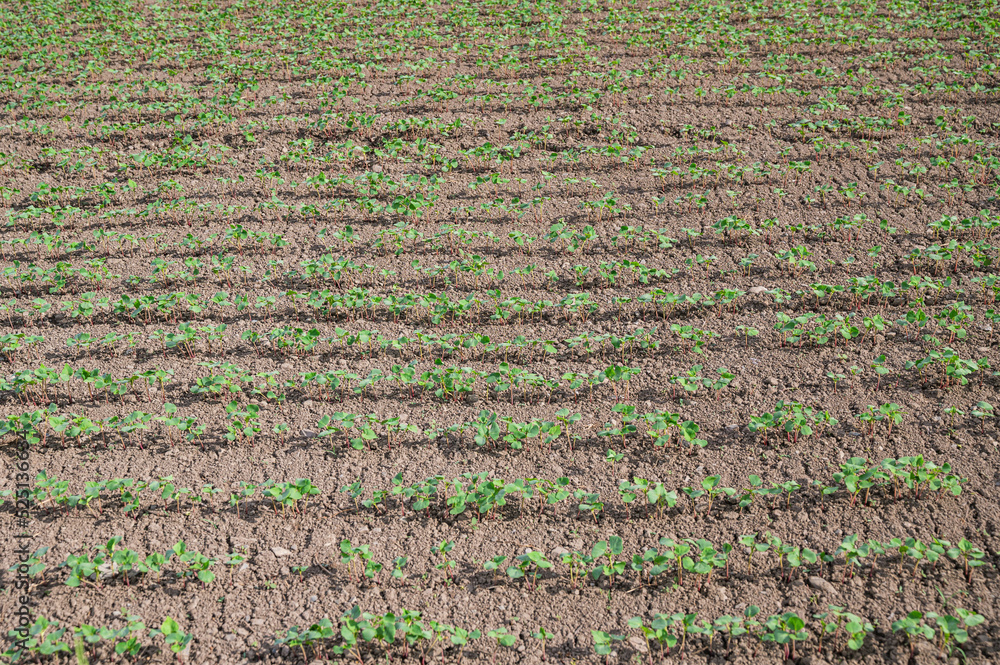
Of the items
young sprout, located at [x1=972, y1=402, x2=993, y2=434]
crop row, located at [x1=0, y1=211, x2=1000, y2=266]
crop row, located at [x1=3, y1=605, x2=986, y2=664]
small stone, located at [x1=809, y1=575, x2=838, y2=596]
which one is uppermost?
crop row, located at [x1=0, y1=211, x2=1000, y2=266]

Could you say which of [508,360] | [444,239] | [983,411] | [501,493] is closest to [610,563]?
[501,493]

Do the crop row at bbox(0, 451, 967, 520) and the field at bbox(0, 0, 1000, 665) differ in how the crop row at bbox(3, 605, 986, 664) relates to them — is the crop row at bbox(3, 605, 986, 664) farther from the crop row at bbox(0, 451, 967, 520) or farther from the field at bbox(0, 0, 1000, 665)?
the crop row at bbox(0, 451, 967, 520)

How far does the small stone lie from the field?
0.03 ft

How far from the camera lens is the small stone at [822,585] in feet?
13.3

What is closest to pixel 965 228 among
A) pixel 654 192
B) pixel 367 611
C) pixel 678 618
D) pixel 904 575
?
pixel 654 192

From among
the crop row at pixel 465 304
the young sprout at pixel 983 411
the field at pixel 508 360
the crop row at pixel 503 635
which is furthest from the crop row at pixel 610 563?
the crop row at pixel 465 304

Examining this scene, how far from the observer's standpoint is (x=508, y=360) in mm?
A: 5961

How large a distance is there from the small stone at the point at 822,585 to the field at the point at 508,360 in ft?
0.03

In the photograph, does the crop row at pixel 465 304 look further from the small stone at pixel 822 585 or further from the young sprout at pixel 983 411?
the small stone at pixel 822 585

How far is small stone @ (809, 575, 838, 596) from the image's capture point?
406cm

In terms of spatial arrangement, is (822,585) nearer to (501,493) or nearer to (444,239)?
(501,493)

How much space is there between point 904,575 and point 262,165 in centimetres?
739

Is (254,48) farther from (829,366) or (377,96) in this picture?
(829,366)

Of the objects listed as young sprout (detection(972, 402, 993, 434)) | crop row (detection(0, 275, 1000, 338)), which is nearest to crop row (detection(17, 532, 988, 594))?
young sprout (detection(972, 402, 993, 434))
